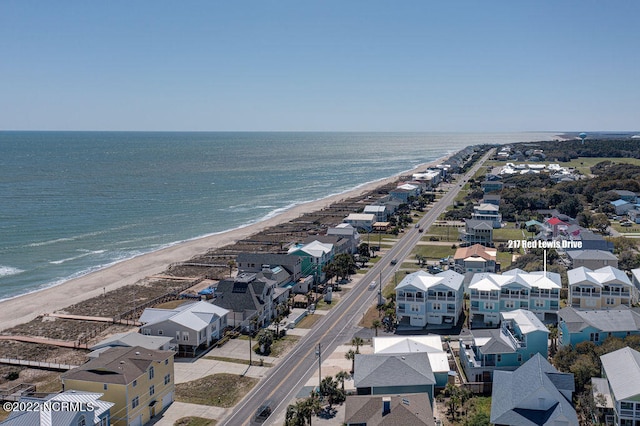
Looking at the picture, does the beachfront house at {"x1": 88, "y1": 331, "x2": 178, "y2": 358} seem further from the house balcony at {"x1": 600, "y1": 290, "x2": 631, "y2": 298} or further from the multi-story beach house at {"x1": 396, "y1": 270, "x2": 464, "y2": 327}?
the house balcony at {"x1": 600, "y1": 290, "x2": 631, "y2": 298}

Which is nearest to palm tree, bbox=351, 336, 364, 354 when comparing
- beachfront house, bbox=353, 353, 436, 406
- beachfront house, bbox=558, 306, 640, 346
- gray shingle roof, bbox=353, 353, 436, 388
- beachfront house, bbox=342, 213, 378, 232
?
gray shingle roof, bbox=353, 353, 436, 388

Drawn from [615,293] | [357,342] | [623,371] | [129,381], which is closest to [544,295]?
[615,293]

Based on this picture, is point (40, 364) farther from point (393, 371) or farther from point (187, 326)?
point (393, 371)

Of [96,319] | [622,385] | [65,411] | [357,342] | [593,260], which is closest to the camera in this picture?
[65,411]

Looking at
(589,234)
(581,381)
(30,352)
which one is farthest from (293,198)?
(581,381)

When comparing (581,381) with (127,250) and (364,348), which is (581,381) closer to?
(364,348)
